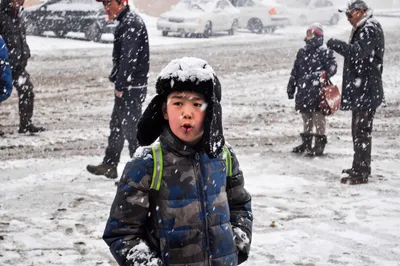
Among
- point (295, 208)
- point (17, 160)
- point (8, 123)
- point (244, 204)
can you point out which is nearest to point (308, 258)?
point (295, 208)

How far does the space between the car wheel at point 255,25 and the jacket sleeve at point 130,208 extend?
1021 inches

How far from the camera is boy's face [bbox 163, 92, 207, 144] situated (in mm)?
2701

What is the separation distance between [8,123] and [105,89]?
3.37 metres

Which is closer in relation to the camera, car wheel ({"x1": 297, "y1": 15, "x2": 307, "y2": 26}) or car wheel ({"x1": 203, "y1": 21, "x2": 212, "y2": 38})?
car wheel ({"x1": 203, "y1": 21, "x2": 212, "y2": 38})

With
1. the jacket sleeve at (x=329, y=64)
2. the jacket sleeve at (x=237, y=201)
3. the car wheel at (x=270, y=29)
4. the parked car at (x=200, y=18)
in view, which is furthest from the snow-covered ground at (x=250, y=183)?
the car wheel at (x=270, y=29)

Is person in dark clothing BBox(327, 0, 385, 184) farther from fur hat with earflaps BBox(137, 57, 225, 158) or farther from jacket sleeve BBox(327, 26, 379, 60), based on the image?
fur hat with earflaps BBox(137, 57, 225, 158)

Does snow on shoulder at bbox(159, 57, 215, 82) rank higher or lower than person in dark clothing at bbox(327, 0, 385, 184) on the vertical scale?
higher

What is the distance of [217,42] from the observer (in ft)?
75.4

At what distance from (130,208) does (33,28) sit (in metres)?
21.3

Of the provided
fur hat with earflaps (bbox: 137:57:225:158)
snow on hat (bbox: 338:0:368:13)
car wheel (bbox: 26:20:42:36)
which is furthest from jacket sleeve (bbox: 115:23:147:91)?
car wheel (bbox: 26:20:42:36)

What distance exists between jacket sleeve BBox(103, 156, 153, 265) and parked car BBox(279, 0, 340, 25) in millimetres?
28776

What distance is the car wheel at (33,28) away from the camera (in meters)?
22.7

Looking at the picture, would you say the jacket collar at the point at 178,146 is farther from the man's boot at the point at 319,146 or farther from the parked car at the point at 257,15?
the parked car at the point at 257,15

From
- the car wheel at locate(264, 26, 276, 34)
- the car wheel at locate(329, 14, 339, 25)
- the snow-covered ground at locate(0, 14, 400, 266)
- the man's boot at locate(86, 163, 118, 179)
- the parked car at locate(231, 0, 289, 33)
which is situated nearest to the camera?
the snow-covered ground at locate(0, 14, 400, 266)
